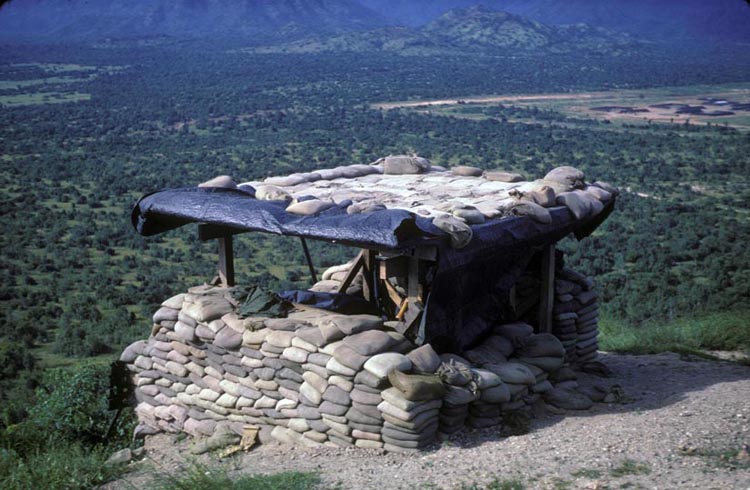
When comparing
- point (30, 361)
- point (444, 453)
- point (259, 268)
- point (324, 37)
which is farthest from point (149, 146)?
point (324, 37)

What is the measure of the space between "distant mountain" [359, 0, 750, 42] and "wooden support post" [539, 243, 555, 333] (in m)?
122

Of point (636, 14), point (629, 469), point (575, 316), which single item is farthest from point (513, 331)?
point (636, 14)

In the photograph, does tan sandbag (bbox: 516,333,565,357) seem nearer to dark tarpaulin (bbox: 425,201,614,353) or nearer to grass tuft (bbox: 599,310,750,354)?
dark tarpaulin (bbox: 425,201,614,353)

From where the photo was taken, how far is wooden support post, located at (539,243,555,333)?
27.5 feet

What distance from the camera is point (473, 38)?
109 metres

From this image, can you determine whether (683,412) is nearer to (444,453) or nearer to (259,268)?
(444,453)

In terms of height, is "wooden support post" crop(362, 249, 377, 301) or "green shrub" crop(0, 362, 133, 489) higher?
"wooden support post" crop(362, 249, 377, 301)

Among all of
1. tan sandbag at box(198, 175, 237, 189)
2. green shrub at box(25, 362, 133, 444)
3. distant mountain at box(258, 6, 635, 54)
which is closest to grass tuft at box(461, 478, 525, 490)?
tan sandbag at box(198, 175, 237, 189)

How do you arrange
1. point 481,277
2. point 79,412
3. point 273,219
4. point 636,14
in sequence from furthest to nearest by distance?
1. point 636,14
2. point 79,412
3. point 481,277
4. point 273,219

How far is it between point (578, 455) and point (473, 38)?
107m

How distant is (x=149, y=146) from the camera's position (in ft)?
136

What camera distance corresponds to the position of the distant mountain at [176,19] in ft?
386

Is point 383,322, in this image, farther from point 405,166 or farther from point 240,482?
Result: point 405,166

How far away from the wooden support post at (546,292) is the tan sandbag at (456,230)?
1885 mm
